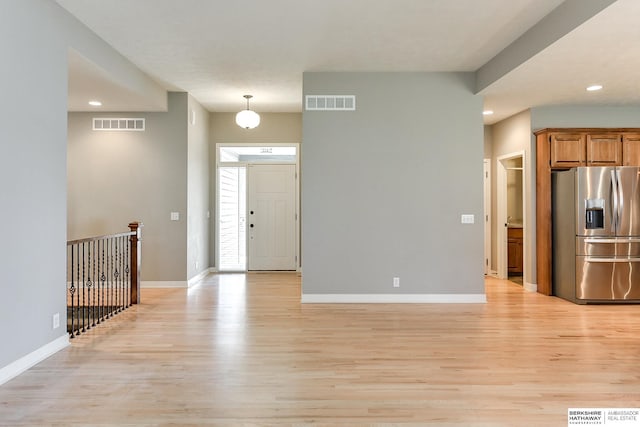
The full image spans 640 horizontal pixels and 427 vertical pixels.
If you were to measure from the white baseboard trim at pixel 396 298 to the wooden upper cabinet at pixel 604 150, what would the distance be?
2672 mm

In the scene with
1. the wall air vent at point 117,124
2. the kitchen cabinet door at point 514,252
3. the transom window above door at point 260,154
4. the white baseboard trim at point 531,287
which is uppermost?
the wall air vent at point 117,124

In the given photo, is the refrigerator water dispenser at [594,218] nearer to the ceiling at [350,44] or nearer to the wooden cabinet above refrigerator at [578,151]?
the wooden cabinet above refrigerator at [578,151]

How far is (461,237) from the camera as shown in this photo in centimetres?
562

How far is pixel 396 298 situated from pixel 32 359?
13.0ft

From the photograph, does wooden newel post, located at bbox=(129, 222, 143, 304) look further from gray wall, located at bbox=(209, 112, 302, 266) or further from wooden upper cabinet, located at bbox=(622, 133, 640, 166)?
wooden upper cabinet, located at bbox=(622, 133, 640, 166)

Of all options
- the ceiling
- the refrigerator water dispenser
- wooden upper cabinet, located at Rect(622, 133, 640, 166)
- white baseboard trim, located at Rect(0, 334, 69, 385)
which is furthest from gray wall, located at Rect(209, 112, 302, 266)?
wooden upper cabinet, located at Rect(622, 133, 640, 166)

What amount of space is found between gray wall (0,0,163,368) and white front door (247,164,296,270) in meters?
4.58

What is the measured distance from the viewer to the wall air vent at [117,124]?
21.7 ft

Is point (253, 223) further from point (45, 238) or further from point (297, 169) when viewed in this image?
point (45, 238)

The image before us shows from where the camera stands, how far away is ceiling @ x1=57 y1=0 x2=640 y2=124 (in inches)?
147

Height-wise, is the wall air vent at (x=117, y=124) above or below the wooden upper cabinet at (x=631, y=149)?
above

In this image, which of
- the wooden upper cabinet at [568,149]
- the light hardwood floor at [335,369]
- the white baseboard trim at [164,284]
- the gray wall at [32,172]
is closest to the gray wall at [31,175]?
the gray wall at [32,172]

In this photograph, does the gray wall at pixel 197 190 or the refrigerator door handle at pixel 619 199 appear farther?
the gray wall at pixel 197 190

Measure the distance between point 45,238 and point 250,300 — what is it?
2766mm
